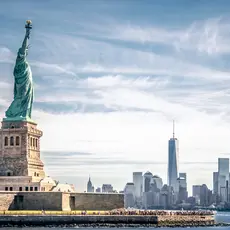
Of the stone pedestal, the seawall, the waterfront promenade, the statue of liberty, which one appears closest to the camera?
the seawall

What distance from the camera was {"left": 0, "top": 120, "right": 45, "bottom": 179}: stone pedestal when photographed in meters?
128

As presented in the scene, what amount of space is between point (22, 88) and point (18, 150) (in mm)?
9758

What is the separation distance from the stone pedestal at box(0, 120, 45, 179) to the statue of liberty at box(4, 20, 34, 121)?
165 centimetres

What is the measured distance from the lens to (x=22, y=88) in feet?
429

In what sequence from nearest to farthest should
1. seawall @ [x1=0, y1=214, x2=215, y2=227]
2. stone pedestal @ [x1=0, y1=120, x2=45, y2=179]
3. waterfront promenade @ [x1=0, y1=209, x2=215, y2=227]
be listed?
seawall @ [x1=0, y1=214, x2=215, y2=227] < waterfront promenade @ [x1=0, y1=209, x2=215, y2=227] < stone pedestal @ [x1=0, y1=120, x2=45, y2=179]

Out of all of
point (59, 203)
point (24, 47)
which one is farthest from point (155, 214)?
point (24, 47)

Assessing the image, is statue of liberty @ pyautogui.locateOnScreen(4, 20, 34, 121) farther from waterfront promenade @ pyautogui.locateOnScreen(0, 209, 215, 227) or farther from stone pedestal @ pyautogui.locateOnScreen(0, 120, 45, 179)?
waterfront promenade @ pyautogui.locateOnScreen(0, 209, 215, 227)

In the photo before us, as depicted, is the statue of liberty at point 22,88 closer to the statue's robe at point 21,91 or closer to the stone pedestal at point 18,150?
the statue's robe at point 21,91

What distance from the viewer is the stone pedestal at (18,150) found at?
418 feet

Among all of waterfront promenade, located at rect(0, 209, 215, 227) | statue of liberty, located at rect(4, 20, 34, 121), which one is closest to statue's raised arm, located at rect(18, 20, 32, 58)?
statue of liberty, located at rect(4, 20, 34, 121)

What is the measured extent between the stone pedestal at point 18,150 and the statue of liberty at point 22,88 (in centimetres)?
165

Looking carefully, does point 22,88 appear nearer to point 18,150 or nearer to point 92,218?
point 18,150

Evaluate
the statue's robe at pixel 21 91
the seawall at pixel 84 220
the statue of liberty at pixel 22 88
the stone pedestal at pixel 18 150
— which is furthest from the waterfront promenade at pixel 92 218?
the statue's robe at pixel 21 91

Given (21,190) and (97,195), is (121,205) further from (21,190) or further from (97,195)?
(21,190)
